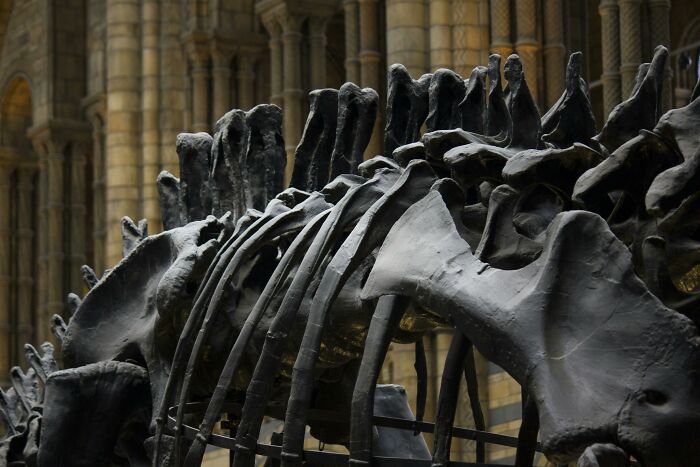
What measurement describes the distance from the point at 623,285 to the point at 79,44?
31.7 meters

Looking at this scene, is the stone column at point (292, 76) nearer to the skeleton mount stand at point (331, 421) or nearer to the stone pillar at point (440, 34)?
the stone pillar at point (440, 34)

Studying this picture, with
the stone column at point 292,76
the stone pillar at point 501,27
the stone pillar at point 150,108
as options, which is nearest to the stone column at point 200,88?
the stone pillar at point 150,108

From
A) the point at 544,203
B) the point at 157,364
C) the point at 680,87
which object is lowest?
the point at 157,364

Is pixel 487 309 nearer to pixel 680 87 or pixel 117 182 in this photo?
pixel 680 87

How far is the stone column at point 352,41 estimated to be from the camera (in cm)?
2695

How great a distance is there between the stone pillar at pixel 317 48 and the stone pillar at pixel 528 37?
598 cm

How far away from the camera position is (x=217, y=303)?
798 cm

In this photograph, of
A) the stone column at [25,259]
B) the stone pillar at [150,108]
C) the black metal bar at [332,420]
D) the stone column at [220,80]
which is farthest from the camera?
the stone column at [25,259]

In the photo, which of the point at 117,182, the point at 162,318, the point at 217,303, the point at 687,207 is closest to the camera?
the point at 687,207

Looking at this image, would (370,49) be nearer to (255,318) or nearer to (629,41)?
(629,41)

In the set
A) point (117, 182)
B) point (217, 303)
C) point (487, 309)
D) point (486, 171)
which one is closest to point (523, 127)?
point (486, 171)

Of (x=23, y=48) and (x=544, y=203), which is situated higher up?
(x=23, y=48)

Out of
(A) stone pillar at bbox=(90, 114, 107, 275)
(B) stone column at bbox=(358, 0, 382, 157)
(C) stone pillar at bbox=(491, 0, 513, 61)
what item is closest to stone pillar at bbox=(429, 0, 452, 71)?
(C) stone pillar at bbox=(491, 0, 513, 61)

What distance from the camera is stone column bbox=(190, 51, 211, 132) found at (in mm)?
30359
